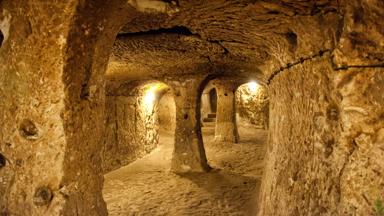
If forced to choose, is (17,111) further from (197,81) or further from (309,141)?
(197,81)

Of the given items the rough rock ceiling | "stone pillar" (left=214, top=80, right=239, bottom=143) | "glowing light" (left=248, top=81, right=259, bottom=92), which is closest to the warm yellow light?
"stone pillar" (left=214, top=80, right=239, bottom=143)

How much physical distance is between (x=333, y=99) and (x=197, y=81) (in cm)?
403

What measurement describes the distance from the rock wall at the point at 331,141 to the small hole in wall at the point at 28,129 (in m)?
1.59

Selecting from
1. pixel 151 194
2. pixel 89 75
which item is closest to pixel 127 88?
pixel 151 194

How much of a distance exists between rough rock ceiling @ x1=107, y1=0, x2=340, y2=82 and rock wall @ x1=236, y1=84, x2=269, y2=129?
7.37 m

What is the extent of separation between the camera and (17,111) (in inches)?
55.4

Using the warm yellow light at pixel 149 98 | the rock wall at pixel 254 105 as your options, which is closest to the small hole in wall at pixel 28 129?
the warm yellow light at pixel 149 98

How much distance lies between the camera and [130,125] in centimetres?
665

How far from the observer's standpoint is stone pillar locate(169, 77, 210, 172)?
5.34 metres

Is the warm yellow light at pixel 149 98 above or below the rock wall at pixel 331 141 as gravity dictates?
above

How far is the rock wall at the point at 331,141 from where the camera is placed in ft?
4.07

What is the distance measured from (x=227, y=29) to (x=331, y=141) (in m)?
1.24

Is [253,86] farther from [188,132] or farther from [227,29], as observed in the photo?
[227,29]

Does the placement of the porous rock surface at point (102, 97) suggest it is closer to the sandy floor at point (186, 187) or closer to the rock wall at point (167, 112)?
the sandy floor at point (186, 187)
